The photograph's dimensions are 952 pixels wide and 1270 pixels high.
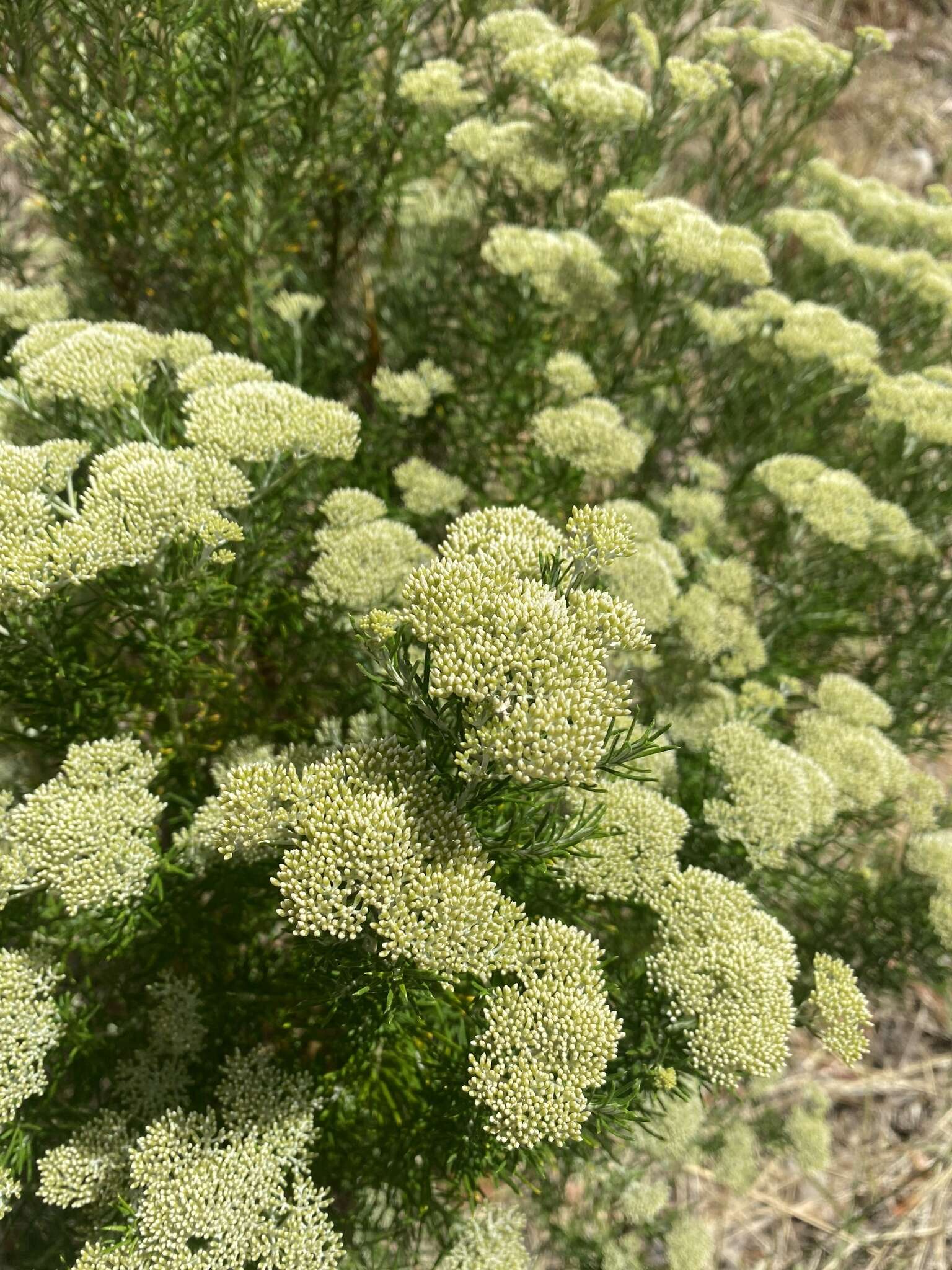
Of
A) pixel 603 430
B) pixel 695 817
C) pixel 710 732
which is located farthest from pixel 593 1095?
pixel 603 430

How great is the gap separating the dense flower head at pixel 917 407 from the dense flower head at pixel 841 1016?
2.18 metres

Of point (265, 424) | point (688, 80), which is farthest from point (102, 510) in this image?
point (688, 80)

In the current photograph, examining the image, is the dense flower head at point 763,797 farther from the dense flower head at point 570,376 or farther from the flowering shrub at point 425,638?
the dense flower head at point 570,376

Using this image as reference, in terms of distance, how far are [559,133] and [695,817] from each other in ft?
8.96

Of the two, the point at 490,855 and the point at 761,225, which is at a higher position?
the point at 761,225

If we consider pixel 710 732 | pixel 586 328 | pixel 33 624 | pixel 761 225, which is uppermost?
pixel 761 225

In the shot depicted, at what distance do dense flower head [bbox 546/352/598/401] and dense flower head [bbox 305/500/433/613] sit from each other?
38.7 inches

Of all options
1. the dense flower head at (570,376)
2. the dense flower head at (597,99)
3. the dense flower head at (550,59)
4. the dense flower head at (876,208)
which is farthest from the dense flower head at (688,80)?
the dense flower head at (876,208)

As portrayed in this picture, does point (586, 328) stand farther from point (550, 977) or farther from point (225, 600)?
point (550, 977)

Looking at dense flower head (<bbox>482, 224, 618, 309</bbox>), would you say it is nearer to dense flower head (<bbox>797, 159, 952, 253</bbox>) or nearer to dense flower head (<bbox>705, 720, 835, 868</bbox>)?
dense flower head (<bbox>705, 720, 835, 868</bbox>)

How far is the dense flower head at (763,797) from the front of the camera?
81.2 inches

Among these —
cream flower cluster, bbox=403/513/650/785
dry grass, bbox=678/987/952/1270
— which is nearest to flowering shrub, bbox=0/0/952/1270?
cream flower cluster, bbox=403/513/650/785

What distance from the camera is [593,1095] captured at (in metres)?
1.53

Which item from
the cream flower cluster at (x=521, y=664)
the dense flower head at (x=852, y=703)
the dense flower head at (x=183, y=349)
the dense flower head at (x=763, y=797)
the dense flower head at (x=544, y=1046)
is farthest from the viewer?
the dense flower head at (x=852, y=703)
